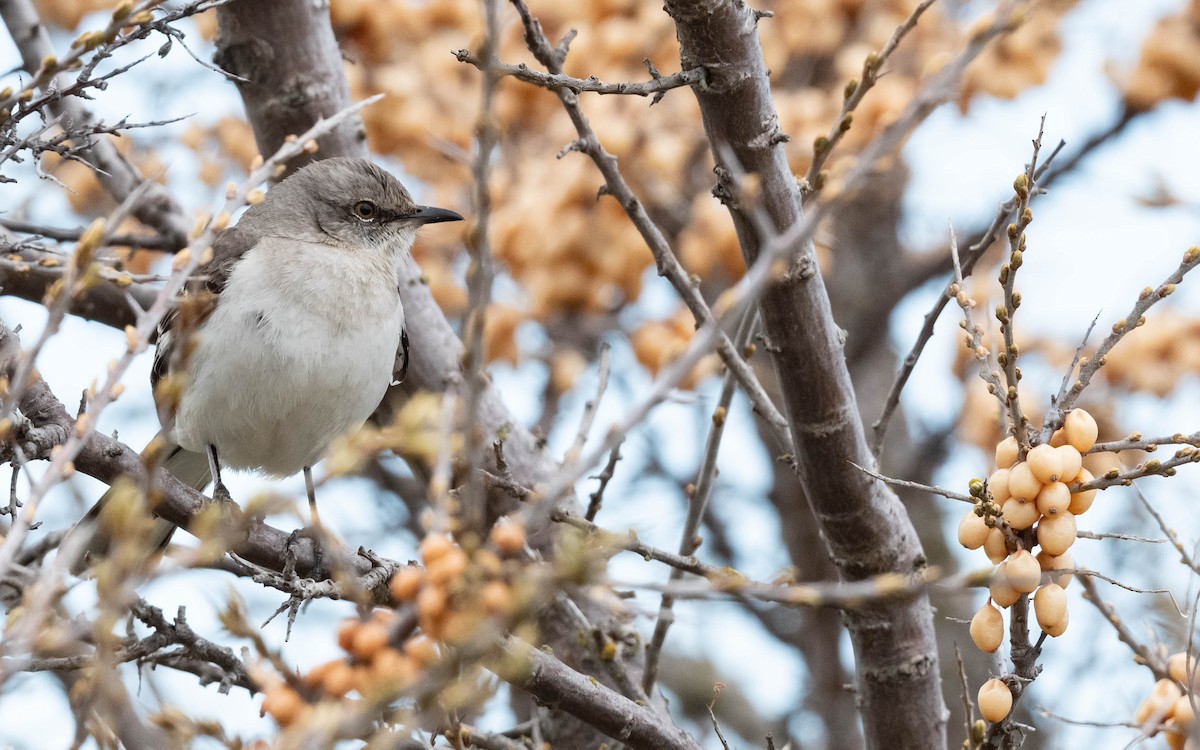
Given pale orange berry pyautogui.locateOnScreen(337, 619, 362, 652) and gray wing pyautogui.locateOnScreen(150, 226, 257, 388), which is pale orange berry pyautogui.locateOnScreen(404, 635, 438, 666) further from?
gray wing pyautogui.locateOnScreen(150, 226, 257, 388)

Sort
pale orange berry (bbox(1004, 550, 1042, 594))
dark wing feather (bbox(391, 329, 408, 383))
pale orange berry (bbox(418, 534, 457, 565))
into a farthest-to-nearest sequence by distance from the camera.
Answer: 1. dark wing feather (bbox(391, 329, 408, 383))
2. pale orange berry (bbox(1004, 550, 1042, 594))
3. pale orange berry (bbox(418, 534, 457, 565))

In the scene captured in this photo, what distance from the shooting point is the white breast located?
12.9ft

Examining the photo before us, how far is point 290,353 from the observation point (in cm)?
393

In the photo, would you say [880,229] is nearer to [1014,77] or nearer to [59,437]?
[1014,77]

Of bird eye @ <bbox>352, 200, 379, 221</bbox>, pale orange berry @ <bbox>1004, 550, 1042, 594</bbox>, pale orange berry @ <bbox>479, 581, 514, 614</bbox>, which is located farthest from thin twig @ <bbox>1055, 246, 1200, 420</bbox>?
bird eye @ <bbox>352, 200, 379, 221</bbox>

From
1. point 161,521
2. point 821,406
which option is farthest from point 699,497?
point 161,521

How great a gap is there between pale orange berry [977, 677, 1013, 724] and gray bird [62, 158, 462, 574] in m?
2.26

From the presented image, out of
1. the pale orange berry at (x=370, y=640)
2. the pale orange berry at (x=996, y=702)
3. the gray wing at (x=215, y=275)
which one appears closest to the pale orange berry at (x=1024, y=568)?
the pale orange berry at (x=996, y=702)

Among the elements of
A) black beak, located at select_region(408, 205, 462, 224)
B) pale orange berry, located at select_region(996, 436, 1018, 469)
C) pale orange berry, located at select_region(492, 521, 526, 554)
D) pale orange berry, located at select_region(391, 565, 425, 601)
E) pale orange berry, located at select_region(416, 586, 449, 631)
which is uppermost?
black beak, located at select_region(408, 205, 462, 224)

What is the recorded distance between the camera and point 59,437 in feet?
8.46

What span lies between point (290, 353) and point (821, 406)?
5.87 ft

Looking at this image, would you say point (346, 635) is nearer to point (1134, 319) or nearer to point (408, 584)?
point (408, 584)

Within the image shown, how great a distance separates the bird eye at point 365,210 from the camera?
4.68 meters

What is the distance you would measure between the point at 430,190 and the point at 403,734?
554cm
